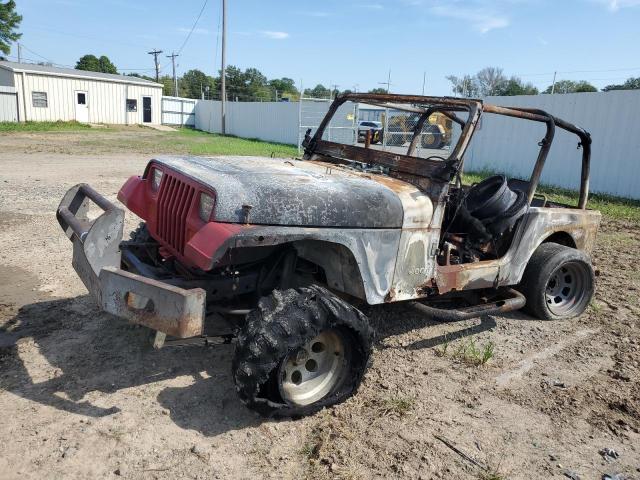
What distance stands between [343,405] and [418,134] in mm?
2862

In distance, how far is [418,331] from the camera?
188 inches

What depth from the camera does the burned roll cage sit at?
398 centimetres

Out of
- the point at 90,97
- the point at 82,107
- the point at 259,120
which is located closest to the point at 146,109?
the point at 90,97

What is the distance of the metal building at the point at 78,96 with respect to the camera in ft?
99.0

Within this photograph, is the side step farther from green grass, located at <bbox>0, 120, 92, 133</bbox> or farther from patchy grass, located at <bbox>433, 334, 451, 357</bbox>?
green grass, located at <bbox>0, 120, 92, 133</bbox>

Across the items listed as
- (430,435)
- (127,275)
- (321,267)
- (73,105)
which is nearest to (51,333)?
(127,275)

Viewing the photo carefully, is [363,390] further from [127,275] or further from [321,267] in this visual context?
[127,275]

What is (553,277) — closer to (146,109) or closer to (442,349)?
(442,349)

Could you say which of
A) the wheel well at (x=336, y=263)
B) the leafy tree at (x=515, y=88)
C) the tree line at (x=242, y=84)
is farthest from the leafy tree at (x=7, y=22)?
the wheel well at (x=336, y=263)

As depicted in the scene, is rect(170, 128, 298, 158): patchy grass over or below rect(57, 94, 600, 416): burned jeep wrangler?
below

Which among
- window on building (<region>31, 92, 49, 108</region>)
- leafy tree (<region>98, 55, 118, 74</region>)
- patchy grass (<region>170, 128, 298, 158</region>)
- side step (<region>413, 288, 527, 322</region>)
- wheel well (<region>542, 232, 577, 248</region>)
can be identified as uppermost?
leafy tree (<region>98, 55, 118, 74</region>)

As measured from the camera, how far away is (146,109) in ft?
122

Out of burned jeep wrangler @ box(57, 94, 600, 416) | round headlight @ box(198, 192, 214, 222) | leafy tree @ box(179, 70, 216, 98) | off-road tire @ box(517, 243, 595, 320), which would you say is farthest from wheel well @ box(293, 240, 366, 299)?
leafy tree @ box(179, 70, 216, 98)

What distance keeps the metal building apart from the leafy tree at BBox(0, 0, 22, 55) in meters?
15.5
